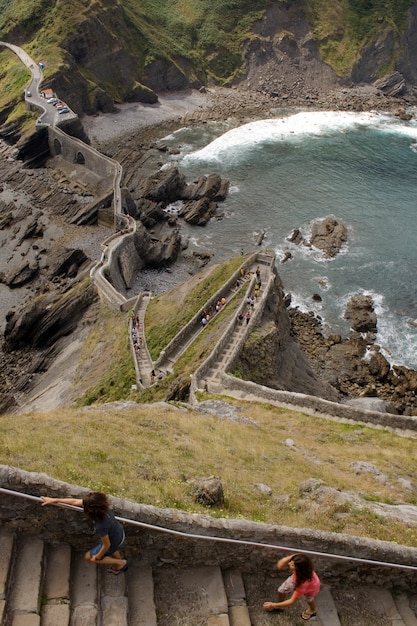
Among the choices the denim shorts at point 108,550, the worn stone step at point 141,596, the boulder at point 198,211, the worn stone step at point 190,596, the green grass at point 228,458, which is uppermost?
the denim shorts at point 108,550

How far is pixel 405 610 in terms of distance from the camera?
413 inches

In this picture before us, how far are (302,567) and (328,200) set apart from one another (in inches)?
2738

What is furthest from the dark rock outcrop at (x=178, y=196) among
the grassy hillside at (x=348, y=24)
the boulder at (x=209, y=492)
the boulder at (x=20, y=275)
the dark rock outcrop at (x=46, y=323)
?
the grassy hillside at (x=348, y=24)

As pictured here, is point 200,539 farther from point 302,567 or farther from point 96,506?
point 96,506

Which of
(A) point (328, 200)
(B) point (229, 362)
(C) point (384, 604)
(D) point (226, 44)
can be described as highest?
(D) point (226, 44)

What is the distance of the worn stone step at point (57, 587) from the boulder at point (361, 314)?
42985mm

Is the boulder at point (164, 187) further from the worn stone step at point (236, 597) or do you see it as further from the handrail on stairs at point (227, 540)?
the worn stone step at point (236, 597)

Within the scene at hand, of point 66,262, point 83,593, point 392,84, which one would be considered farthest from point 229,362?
point 392,84

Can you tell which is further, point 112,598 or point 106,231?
point 106,231

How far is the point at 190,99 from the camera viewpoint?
349 ft

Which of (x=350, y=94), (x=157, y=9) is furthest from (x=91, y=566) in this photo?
(x=157, y=9)

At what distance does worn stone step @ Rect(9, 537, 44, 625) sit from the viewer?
27.3 feet

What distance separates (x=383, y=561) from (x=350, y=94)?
123494mm

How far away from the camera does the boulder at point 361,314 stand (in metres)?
48.6
